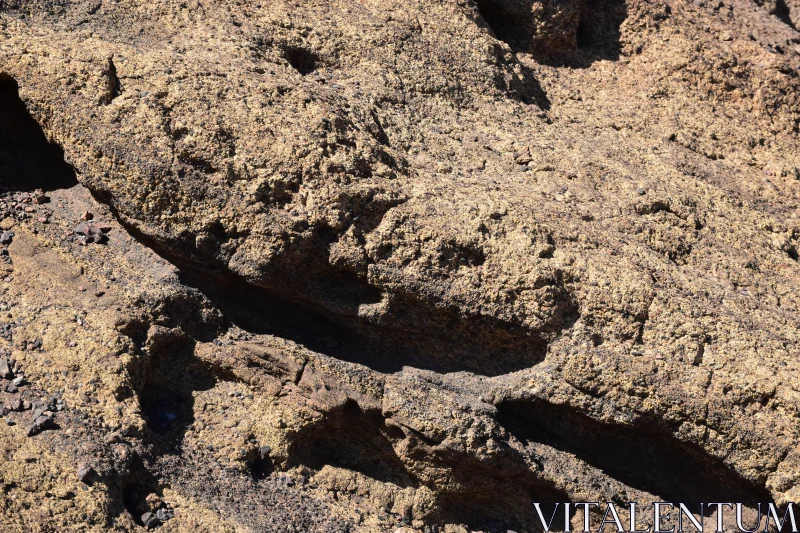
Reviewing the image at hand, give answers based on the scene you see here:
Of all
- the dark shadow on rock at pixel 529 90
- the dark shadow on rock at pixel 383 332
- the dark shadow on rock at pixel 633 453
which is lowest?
the dark shadow on rock at pixel 633 453

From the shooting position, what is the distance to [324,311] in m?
3.52

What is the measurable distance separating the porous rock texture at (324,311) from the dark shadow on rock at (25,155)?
0.4 inches

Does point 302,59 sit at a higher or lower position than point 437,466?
higher

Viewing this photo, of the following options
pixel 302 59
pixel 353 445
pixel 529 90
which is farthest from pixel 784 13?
pixel 353 445

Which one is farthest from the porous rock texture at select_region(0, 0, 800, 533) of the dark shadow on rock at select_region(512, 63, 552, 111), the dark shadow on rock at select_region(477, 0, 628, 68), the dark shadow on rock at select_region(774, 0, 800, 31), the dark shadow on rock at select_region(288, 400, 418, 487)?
the dark shadow on rock at select_region(774, 0, 800, 31)

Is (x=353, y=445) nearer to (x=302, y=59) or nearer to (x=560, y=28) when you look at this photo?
(x=302, y=59)

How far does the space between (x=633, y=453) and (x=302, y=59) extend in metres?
Answer: 2.46

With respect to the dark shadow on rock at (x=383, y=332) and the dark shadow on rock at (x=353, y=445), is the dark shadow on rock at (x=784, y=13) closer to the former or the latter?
the dark shadow on rock at (x=383, y=332)

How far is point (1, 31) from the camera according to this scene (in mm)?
3480

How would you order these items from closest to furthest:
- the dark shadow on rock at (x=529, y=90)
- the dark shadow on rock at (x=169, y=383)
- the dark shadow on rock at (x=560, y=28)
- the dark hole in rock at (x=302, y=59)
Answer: the dark shadow on rock at (x=169, y=383), the dark hole in rock at (x=302, y=59), the dark shadow on rock at (x=529, y=90), the dark shadow on rock at (x=560, y=28)

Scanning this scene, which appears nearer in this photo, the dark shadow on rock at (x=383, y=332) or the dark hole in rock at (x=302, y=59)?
the dark shadow on rock at (x=383, y=332)

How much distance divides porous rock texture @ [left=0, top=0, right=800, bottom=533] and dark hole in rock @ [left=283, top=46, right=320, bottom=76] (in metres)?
0.06

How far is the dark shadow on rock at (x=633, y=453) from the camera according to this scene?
3523 mm

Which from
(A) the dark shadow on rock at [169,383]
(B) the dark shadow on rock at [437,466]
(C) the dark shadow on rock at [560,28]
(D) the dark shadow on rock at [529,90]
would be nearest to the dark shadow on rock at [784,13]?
(C) the dark shadow on rock at [560,28]
